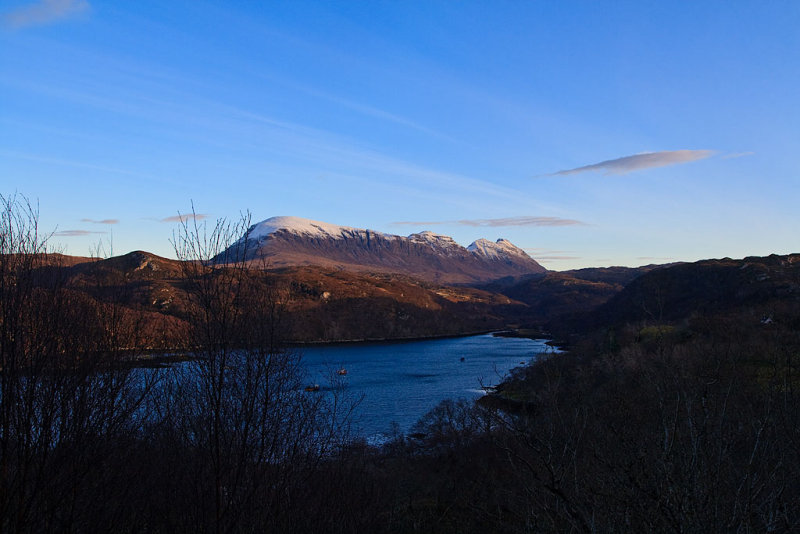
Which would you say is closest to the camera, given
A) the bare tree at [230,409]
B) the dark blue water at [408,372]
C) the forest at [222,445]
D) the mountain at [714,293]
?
the forest at [222,445]

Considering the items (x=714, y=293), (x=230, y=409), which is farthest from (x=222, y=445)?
(x=714, y=293)

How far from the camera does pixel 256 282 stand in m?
10.7

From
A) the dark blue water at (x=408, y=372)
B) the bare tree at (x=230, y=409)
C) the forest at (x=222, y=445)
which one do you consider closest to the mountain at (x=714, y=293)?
the dark blue water at (x=408, y=372)

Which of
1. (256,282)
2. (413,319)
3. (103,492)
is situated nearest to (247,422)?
(103,492)

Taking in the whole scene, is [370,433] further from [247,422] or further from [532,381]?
[247,422]

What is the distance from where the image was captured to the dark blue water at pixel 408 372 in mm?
57875

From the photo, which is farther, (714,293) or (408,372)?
(714,293)

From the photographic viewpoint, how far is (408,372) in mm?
91625

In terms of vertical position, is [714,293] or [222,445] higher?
[714,293]

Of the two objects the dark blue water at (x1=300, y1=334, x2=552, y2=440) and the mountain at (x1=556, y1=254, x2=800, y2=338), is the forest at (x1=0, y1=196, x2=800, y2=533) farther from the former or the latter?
the mountain at (x1=556, y1=254, x2=800, y2=338)

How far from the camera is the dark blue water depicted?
57.9 m

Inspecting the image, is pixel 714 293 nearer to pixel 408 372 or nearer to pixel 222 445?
pixel 408 372

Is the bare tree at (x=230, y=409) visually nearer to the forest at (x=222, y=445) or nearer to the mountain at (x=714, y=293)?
the forest at (x=222, y=445)

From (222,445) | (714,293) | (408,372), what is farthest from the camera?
(714,293)
